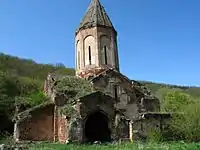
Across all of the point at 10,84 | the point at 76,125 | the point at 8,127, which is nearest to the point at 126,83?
the point at 76,125

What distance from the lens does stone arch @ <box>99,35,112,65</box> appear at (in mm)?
26900

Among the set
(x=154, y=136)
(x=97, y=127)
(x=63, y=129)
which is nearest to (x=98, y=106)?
(x=63, y=129)

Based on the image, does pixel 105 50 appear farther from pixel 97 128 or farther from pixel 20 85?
pixel 20 85

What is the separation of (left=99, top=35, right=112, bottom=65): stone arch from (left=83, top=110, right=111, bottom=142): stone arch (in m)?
A: 4.73

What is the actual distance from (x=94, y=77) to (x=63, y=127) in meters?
5.12

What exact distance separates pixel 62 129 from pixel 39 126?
76.6 inches

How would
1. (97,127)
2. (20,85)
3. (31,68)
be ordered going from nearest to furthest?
(97,127) < (20,85) < (31,68)

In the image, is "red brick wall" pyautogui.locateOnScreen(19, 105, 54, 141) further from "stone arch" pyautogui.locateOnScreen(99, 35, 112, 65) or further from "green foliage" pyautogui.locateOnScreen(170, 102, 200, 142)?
"green foliage" pyautogui.locateOnScreen(170, 102, 200, 142)

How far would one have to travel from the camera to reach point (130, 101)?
2625 cm

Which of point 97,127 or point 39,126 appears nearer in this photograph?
point 39,126

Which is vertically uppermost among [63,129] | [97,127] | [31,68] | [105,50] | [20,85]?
[31,68]

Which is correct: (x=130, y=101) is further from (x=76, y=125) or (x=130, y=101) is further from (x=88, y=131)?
(x=76, y=125)

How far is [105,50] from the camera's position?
27.2 meters

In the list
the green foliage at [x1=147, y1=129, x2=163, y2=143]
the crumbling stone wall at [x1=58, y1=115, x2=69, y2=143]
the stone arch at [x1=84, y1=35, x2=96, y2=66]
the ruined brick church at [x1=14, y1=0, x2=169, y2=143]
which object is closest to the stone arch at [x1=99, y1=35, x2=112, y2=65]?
the ruined brick church at [x1=14, y1=0, x2=169, y2=143]
